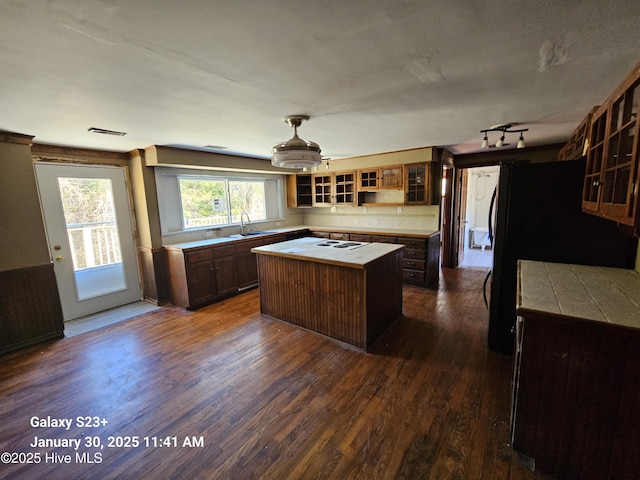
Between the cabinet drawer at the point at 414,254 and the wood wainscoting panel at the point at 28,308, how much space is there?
14.7ft

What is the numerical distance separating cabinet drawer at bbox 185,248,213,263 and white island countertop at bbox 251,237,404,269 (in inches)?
41.0

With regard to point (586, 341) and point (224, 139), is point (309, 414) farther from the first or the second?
point (224, 139)

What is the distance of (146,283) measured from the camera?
415cm

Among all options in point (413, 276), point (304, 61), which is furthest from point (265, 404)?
point (413, 276)

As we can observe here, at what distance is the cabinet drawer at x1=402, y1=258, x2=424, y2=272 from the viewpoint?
4230 millimetres

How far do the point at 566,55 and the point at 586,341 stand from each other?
1441 mm

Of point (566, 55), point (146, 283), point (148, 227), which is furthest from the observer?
point (146, 283)

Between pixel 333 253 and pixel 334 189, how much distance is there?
2.75 meters

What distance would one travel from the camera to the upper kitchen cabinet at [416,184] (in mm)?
4332

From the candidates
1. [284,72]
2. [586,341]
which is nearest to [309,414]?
[586,341]

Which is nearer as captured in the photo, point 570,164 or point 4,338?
point 570,164

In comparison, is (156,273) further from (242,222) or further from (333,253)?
(333,253)

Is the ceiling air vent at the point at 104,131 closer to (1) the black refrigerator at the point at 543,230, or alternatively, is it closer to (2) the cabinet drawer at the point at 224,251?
(2) the cabinet drawer at the point at 224,251

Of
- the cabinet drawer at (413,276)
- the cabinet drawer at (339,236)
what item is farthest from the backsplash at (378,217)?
the cabinet drawer at (413,276)
